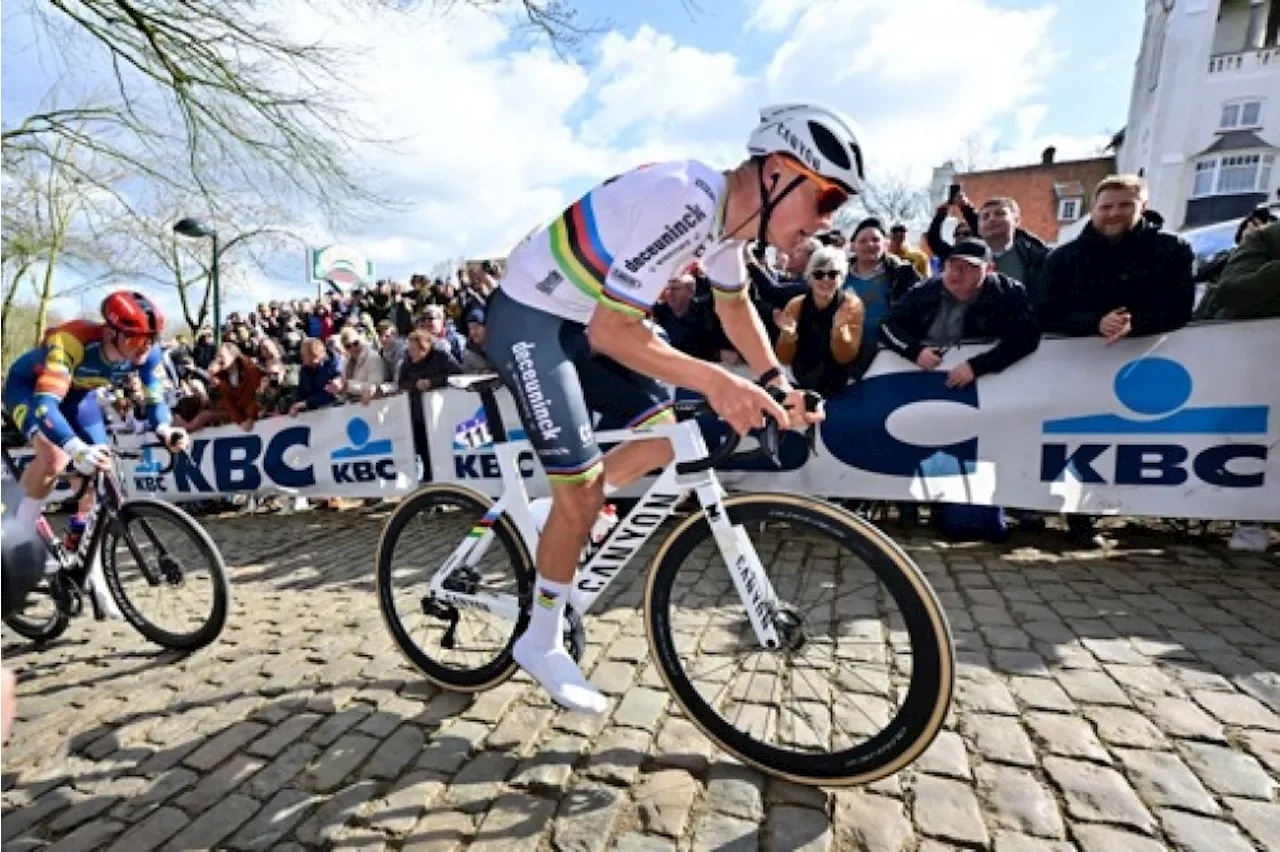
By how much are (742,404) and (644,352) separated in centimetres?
38

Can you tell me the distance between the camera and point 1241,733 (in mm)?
2430

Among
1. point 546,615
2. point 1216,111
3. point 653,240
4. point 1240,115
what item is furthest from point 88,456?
point 1240,115

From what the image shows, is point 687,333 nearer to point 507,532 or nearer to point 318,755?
point 507,532

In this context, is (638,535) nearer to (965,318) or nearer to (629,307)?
(629,307)

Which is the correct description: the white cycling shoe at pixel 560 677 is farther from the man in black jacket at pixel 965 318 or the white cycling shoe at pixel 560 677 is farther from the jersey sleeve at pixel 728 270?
the man in black jacket at pixel 965 318

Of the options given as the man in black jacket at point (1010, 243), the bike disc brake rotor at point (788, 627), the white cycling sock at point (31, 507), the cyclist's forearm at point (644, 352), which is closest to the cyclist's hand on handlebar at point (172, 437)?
the white cycling sock at point (31, 507)

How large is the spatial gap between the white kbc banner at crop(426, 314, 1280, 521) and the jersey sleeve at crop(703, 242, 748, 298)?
7.89 feet

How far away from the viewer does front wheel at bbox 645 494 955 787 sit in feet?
6.64

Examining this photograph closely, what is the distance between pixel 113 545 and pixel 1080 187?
176 ft

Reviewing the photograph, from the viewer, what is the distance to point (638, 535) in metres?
2.53

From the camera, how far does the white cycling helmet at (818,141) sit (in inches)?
82.3

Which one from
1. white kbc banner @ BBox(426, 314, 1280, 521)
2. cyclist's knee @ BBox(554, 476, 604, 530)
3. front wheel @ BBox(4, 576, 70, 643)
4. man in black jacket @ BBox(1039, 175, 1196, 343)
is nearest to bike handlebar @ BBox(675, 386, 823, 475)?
cyclist's knee @ BBox(554, 476, 604, 530)

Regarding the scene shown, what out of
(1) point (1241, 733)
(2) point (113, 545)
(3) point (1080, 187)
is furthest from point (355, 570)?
(3) point (1080, 187)

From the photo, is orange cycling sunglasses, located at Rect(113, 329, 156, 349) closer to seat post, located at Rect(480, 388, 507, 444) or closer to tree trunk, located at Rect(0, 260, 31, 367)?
seat post, located at Rect(480, 388, 507, 444)
